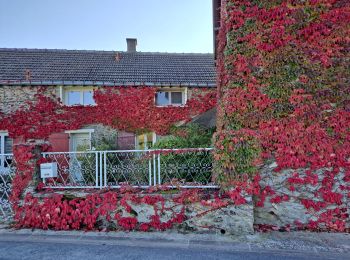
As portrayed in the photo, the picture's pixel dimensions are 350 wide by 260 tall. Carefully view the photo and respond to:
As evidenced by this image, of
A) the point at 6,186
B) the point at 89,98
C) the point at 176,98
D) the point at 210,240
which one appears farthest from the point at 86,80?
the point at 210,240

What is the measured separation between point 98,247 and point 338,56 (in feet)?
19.6

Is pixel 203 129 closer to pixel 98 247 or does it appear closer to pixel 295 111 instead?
pixel 295 111

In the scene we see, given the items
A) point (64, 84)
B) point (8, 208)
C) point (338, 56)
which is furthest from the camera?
point (64, 84)

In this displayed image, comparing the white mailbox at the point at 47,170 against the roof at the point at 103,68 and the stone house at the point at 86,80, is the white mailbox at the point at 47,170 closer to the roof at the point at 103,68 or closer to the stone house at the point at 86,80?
the stone house at the point at 86,80

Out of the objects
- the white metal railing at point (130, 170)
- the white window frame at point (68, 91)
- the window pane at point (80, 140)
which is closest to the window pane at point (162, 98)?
the white window frame at point (68, 91)

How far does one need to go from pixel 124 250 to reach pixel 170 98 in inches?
343

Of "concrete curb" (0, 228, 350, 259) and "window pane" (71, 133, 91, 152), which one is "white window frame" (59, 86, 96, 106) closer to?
"window pane" (71, 133, 91, 152)

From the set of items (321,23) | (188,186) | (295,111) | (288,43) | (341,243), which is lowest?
(341,243)

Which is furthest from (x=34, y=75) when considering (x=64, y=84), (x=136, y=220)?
(x=136, y=220)

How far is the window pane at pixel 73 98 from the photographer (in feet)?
38.0

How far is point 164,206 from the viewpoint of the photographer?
4910 mm

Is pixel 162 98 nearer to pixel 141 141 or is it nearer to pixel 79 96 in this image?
pixel 141 141

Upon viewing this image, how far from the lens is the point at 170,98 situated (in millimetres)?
12047

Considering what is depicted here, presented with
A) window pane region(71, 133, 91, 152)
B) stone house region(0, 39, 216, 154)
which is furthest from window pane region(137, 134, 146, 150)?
window pane region(71, 133, 91, 152)
